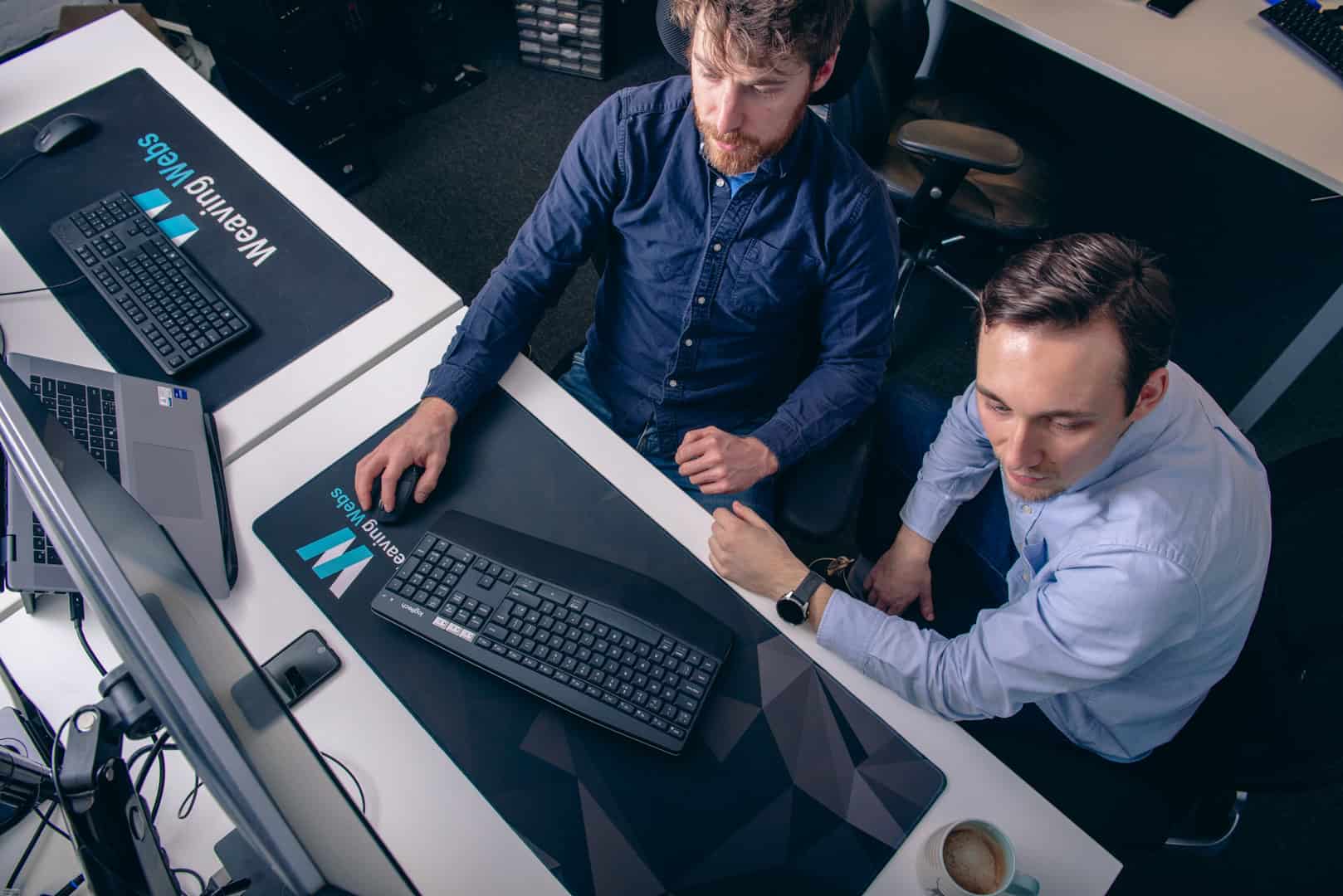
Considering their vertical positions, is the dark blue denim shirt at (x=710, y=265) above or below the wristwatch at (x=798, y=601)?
above

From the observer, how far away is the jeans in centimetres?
130

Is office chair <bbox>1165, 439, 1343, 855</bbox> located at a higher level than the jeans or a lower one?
higher

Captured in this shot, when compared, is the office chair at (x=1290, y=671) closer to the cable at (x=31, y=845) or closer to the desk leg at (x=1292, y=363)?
the desk leg at (x=1292, y=363)

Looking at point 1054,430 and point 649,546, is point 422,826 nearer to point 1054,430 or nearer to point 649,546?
point 649,546

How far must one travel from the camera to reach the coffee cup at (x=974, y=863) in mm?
801

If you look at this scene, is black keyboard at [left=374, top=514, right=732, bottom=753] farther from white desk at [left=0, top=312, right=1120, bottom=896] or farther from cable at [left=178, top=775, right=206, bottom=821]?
cable at [left=178, top=775, right=206, bottom=821]

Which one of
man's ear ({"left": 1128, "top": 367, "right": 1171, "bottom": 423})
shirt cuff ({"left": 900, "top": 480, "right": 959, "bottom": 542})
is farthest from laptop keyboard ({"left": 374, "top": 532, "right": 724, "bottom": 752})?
man's ear ({"left": 1128, "top": 367, "right": 1171, "bottom": 423})

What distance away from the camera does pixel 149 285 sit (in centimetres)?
123

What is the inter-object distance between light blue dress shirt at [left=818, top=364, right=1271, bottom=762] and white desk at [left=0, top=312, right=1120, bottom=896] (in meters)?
0.07

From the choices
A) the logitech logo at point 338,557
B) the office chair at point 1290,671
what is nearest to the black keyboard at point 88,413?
the logitech logo at point 338,557

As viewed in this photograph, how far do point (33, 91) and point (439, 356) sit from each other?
1.03m

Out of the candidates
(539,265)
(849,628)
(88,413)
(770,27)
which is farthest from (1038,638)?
(88,413)

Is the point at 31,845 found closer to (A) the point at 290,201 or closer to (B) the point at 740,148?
(A) the point at 290,201

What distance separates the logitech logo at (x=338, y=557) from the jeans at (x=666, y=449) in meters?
0.43
